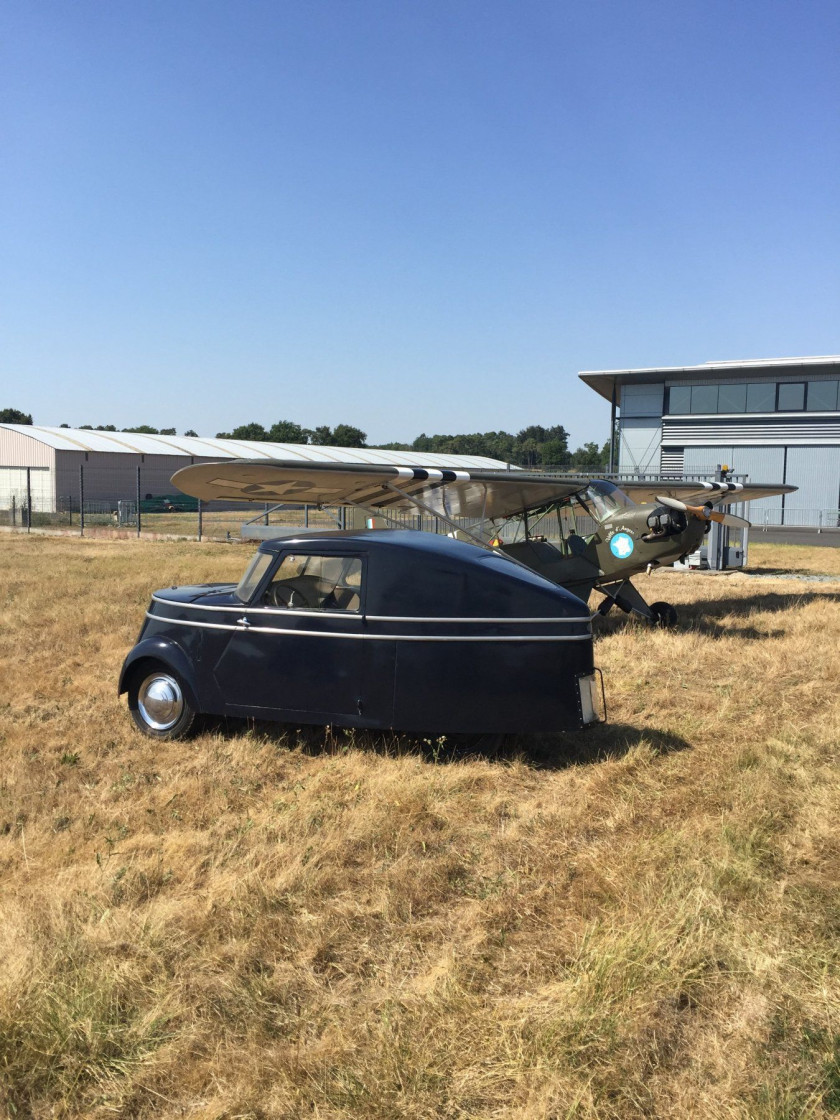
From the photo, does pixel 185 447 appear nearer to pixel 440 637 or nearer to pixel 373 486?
pixel 373 486

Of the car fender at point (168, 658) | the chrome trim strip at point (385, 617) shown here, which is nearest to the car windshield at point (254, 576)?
the chrome trim strip at point (385, 617)

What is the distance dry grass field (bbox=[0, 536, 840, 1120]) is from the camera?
8.68ft

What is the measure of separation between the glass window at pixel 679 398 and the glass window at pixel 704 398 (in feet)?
0.85

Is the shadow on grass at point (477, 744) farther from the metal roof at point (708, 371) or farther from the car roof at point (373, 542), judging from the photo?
the metal roof at point (708, 371)

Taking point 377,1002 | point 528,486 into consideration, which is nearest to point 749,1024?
point 377,1002

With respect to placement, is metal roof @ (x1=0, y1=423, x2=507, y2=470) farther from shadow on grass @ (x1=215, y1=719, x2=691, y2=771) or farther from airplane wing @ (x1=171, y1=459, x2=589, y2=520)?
shadow on grass @ (x1=215, y1=719, x2=691, y2=771)

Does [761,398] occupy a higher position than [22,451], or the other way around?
[761,398]

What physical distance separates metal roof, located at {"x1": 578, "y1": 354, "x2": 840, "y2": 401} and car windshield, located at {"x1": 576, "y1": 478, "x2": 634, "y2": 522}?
35.7 meters

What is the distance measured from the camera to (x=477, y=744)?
6020 millimetres

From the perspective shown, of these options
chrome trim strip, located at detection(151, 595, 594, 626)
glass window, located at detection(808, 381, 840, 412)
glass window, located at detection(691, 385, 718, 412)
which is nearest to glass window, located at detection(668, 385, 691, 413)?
glass window, located at detection(691, 385, 718, 412)

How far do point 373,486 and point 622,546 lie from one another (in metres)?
3.38

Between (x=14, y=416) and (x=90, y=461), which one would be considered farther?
(x=14, y=416)

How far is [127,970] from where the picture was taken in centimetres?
317

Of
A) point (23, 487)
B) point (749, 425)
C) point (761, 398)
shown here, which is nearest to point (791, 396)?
point (761, 398)
